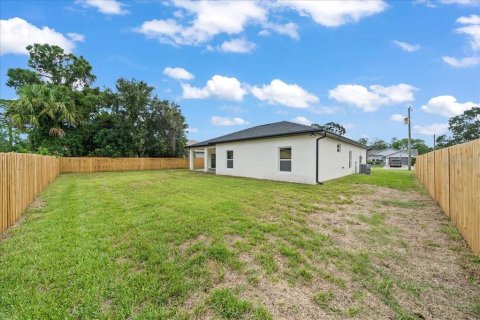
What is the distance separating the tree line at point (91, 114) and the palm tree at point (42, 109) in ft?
0.21

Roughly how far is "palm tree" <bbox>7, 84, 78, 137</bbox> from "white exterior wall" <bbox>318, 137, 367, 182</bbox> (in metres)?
19.6

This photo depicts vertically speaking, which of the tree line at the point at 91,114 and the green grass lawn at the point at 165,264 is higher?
the tree line at the point at 91,114

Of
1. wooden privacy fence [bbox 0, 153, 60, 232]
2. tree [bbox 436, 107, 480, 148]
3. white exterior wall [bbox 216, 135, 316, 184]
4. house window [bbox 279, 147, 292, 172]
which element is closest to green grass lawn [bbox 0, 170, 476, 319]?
wooden privacy fence [bbox 0, 153, 60, 232]

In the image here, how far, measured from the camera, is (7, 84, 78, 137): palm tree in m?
16.8

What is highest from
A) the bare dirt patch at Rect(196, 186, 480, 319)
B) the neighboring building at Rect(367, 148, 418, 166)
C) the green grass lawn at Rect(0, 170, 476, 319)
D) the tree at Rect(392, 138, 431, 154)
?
the tree at Rect(392, 138, 431, 154)

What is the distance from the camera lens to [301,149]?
11344mm

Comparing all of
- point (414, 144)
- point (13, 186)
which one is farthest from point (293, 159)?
point (414, 144)

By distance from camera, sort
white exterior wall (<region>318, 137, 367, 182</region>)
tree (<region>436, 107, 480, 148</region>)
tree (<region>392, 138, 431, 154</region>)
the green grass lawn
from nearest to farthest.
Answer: the green grass lawn, white exterior wall (<region>318, 137, 367, 182</region>), tree (<region>436, 107, 480, 148</region>), tree (<region>392, 138, 431, 154</region>)

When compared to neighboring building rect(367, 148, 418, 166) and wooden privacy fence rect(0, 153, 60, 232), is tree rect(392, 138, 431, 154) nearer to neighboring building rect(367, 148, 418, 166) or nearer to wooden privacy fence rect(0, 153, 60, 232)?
neighboring building rect(367, 148, 418, 166)

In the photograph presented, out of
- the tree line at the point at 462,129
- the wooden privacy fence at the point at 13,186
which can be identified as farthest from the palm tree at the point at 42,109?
the tree line at the point at 462,129

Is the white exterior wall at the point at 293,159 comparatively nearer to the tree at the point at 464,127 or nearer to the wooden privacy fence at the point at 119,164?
the wooden privacy fence at the point at 119,164

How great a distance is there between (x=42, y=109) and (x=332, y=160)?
21.2 metres

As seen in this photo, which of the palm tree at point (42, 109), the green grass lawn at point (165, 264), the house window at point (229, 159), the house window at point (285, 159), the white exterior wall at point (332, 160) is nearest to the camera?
the green grass lawn at point (165, 264)

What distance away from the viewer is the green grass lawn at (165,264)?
2.29m
